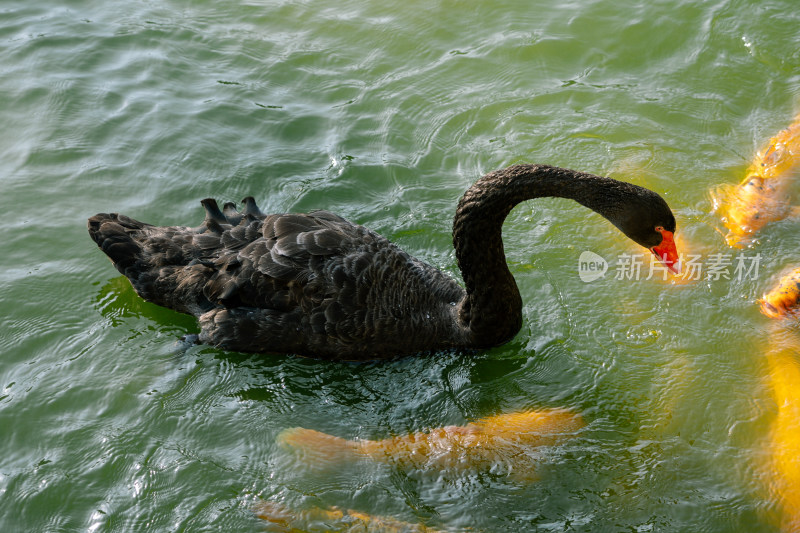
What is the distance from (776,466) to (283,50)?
617 cm

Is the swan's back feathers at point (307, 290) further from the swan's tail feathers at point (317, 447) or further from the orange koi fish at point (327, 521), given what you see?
the orange koi fish at point (327, 521)

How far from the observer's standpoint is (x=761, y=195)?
Answer: 620 cm

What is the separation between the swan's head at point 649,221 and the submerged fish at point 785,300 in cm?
105

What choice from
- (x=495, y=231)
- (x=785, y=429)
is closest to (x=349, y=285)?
(x=495, y=231)

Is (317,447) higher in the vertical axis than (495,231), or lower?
lower

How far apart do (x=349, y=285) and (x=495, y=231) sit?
1.02 metres

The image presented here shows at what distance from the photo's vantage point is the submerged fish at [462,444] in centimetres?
A: 464

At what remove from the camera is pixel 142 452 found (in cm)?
478

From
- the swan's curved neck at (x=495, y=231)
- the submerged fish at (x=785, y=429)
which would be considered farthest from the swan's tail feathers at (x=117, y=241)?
the submerged fish at (x=785, y=429)

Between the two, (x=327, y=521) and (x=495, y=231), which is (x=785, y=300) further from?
(x=327, y=521)

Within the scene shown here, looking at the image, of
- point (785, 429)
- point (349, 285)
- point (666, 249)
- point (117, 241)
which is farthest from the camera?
point (117, 241)

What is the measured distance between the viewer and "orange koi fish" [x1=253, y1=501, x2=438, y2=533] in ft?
14.2

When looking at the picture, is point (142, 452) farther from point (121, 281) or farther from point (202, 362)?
point (121, 281)
